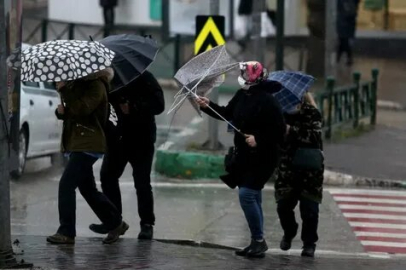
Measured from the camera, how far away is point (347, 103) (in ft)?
60.8

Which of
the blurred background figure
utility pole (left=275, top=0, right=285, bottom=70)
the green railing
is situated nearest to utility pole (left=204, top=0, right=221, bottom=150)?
the green railing

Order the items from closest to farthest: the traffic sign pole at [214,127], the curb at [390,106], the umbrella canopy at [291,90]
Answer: the umbrella canopy at [291,90]
the traffic sign pole at [214,127]
the curb at [390,106]

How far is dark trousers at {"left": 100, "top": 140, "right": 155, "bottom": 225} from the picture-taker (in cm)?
1013

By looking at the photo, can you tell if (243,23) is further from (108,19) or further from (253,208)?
(253,208)

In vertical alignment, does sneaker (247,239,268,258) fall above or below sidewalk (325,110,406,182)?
above

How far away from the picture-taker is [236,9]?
992 inches

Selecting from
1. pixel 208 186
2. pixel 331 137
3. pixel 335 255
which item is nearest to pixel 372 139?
pixel 331 137

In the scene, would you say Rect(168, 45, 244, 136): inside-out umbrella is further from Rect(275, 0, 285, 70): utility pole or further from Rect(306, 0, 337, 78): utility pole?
Rect(306, 0, 337, 78): utility pole

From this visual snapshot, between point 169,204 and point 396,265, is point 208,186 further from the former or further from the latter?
point 396,265

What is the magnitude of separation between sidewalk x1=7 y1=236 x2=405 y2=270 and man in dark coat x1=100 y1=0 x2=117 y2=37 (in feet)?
53.5

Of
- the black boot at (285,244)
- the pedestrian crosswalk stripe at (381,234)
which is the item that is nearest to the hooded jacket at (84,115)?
the black boot at (285,244)

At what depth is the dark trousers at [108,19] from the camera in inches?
1030

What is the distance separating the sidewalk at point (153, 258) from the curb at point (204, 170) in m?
4.43

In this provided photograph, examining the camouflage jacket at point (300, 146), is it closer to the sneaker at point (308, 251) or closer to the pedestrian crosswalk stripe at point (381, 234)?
the sneaker at point (308, 251)
